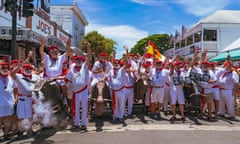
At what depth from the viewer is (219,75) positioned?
406 inches

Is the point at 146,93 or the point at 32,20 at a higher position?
the point at 32,20

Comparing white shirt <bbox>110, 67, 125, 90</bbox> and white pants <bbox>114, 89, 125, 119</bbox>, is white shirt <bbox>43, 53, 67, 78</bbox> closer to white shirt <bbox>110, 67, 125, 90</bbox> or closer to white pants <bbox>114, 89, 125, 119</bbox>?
white shirt <bbox>110, 67, 125, 90</bbox>

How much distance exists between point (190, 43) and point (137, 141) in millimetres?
40565

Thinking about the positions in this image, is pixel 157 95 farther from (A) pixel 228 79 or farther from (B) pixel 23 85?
(B) pixel 23 85

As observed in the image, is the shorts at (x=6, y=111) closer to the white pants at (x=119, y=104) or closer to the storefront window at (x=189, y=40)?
the white pants at (x=119, y=104)

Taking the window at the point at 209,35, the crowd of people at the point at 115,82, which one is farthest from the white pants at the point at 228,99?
the window at the point at 209,35

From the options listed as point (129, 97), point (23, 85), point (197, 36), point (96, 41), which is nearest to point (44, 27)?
point (129, 97)

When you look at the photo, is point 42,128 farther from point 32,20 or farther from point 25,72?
point 32,20

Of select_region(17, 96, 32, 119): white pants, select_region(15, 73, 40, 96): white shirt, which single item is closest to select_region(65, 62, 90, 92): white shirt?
select_region(15, 73, 40, 96): white shirt

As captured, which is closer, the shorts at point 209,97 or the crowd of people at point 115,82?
the crowd of people at point 115,82

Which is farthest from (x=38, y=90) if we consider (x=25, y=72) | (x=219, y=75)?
(x=219, y=75)

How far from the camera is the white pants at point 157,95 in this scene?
9672mm

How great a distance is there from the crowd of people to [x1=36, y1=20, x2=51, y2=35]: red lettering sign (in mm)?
12639

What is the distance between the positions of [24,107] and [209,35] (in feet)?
115
